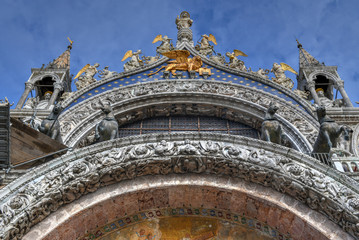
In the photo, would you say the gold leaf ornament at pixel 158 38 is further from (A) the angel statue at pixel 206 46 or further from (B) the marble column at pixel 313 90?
(B) the marble column at pixel 313 90

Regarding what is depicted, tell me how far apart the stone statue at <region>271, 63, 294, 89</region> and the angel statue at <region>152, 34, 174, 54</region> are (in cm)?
421

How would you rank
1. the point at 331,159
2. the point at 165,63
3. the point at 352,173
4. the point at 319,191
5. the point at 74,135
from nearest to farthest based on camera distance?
the point at 319,191, the point at 352,173, the point at 331,159, the point at 74,135, the point at 165,63

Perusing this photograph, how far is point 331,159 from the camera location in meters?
7.39

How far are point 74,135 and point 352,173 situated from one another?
7.09 metres

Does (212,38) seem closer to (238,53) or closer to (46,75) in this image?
(238,53)

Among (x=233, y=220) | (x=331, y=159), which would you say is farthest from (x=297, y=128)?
(x=233, y=220)

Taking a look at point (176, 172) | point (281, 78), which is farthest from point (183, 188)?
point (281, 78)

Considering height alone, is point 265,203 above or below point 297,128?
below

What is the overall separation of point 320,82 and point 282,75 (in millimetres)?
1629

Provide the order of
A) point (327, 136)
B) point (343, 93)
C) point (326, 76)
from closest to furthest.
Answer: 1. point (327, 136)
2. point (343, 93)
3. point (326, 76)

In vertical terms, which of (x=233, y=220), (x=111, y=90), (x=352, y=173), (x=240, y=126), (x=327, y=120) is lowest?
(x=233, y=220)

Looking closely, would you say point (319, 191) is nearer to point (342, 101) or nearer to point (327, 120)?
point (327, 120)

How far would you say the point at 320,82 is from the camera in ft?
46.7

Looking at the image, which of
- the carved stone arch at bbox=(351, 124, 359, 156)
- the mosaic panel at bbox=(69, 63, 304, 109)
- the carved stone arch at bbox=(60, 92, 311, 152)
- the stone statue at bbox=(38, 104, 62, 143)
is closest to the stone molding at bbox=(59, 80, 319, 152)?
the carved stone arch at bbox=(60, 92, 311, 152)
